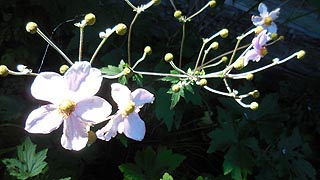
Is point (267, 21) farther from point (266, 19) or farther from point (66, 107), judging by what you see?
point (66, 107)

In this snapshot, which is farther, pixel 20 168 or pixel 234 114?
pixel 234 114

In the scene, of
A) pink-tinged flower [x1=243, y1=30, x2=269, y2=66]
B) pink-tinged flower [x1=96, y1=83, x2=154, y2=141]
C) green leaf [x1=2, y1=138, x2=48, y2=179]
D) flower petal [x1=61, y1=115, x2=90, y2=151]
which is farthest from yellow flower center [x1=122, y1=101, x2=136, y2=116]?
green leaf [x1=2, y1=138, x2=48, y2=179]

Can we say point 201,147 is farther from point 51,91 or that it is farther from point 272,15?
point 51,91

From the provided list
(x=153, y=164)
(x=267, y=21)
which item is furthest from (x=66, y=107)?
(x=153, y=164)

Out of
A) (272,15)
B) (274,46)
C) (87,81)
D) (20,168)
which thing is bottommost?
(20,168)

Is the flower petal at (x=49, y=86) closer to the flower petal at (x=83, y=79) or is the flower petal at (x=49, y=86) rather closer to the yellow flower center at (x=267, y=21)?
the flower petal at (x=83, y=79)

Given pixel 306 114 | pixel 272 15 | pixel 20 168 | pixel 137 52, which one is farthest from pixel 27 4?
pixel 306 114
